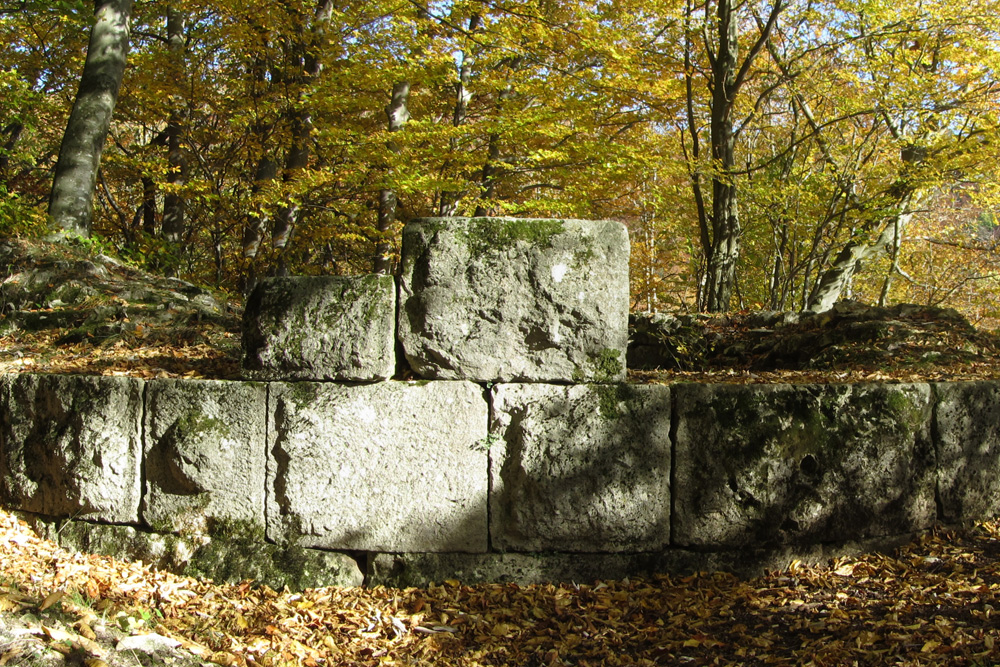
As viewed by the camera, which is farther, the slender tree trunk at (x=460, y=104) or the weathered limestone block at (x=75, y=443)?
the slender tree trunk at (x=460, y=104)

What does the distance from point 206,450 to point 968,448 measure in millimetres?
3907

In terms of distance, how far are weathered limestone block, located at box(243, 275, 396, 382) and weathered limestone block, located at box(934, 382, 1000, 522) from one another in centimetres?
288

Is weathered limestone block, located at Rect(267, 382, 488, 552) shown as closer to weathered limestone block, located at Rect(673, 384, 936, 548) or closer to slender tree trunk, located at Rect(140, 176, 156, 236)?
weathered limestone block, located at Rect(673, 384, 936, 548)

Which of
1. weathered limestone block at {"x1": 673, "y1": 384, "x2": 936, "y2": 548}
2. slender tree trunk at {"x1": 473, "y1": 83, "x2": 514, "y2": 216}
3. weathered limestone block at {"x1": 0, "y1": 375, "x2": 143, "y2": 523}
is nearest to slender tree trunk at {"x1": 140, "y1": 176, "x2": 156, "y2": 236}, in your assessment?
slender tree trunk at {"x1": 473, "y1": 83, "x2": 514, "y2": 216}

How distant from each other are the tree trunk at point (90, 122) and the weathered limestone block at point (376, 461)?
4.87 meters

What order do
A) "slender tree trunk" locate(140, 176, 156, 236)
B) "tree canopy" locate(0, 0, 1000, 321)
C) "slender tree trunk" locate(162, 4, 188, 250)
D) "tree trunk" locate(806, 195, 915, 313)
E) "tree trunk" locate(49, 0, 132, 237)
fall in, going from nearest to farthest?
"tree trunk" locate(49, 0, 132, 237), "tree canopy" locate(0, 0, 1000, 321), "slender tree trunk" locate(162, 4, 188, 250), "tree trunk" locate(806, 195, 915, 313), "slender tree trunk" locate(140, 176, 156, 236)

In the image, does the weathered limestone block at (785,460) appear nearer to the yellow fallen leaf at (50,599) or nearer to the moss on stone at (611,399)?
the moss on stone at (611,399)

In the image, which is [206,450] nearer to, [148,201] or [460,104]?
[460,104]

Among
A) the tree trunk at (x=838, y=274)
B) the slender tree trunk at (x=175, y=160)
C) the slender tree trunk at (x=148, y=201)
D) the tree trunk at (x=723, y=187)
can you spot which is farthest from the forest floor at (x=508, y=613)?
the slender tree trunk at (x=148, y=201)

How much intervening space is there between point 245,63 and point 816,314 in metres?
8.42

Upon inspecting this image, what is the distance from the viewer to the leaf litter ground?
272 centimetres

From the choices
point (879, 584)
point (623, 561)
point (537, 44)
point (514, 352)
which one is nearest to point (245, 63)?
point (537, 44)

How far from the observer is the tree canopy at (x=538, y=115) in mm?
8328

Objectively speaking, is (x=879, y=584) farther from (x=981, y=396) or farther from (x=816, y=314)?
(x=816, y=314)
